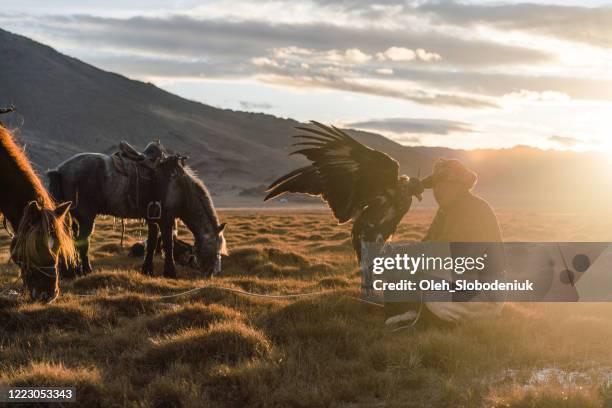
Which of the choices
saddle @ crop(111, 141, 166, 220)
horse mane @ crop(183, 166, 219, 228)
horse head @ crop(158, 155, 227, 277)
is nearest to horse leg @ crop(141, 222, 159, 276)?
saddle @ crop(111, 141, 166, 220)

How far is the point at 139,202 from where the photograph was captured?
1311cm

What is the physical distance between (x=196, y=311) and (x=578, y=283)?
7342 mm

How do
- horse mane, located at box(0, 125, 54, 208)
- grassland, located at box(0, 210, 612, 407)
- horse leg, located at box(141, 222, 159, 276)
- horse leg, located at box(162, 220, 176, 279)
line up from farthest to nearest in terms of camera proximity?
horse leg, located at box(141, 222, 159, 276), horse leg, located at box(162, 220, 176, 279), horse mane, located at box(0, 125, 54, 208), grassland, located at box(0, 210, 612, 407)

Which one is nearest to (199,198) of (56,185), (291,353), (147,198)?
(147,198)

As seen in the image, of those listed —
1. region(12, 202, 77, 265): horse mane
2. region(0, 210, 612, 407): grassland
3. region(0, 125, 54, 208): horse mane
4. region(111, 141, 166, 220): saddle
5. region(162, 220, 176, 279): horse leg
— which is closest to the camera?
region(0, 210, 612, 407): grassland

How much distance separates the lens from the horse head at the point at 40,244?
786cm

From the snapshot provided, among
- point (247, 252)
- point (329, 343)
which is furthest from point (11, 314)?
point (247, 252)

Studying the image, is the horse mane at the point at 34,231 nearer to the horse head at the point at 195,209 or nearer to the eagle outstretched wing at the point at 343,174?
the eagle outstretched wing at the point at 343,174

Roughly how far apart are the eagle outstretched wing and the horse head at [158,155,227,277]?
3.42 m

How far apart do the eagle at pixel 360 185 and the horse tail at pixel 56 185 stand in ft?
16.5

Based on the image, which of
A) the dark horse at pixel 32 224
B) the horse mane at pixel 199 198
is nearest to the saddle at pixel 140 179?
the horse mane at pixel 199 198

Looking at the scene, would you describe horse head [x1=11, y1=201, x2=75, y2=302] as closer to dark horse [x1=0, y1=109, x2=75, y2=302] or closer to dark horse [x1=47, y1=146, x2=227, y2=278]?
dark horse [x1=0, y1=109, x2=75, y2=302]

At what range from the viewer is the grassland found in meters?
6.17

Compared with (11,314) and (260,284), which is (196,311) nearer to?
(11,314)
